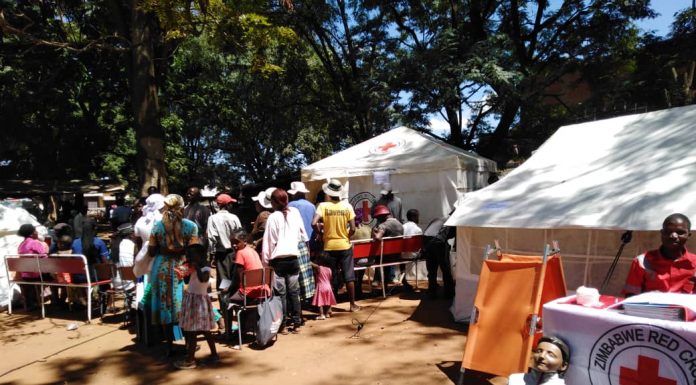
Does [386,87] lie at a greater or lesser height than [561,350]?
greater

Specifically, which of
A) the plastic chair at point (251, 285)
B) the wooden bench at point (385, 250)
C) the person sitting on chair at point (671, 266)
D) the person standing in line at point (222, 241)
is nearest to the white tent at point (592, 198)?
the person sitting on chair at point (671, 266)

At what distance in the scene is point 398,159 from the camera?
10125 millimetres

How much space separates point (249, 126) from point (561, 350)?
824 inches

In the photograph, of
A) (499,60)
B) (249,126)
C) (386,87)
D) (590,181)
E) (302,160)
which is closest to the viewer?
Answer: (590,181)

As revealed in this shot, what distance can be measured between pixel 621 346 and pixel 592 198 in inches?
101

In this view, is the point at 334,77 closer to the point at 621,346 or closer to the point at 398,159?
the point at 398,159

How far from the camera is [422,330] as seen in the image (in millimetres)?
6090

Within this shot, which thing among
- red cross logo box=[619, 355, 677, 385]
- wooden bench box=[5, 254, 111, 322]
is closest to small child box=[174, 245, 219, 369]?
wooden bench box=[5, 254, 111, 322]

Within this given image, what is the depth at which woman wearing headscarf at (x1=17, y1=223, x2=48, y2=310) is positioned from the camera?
7797 millimetres

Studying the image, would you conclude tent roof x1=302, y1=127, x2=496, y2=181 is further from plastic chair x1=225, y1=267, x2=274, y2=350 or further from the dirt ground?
plastic chair x1=225, y1=267, x2=274, y2=350

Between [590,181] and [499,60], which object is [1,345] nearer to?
[590,181]

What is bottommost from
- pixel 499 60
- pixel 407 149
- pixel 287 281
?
pixel 287 281

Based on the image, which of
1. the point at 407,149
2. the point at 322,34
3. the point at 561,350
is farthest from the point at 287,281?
the point at 322,34

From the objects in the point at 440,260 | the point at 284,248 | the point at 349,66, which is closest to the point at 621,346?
the point at 284,248
